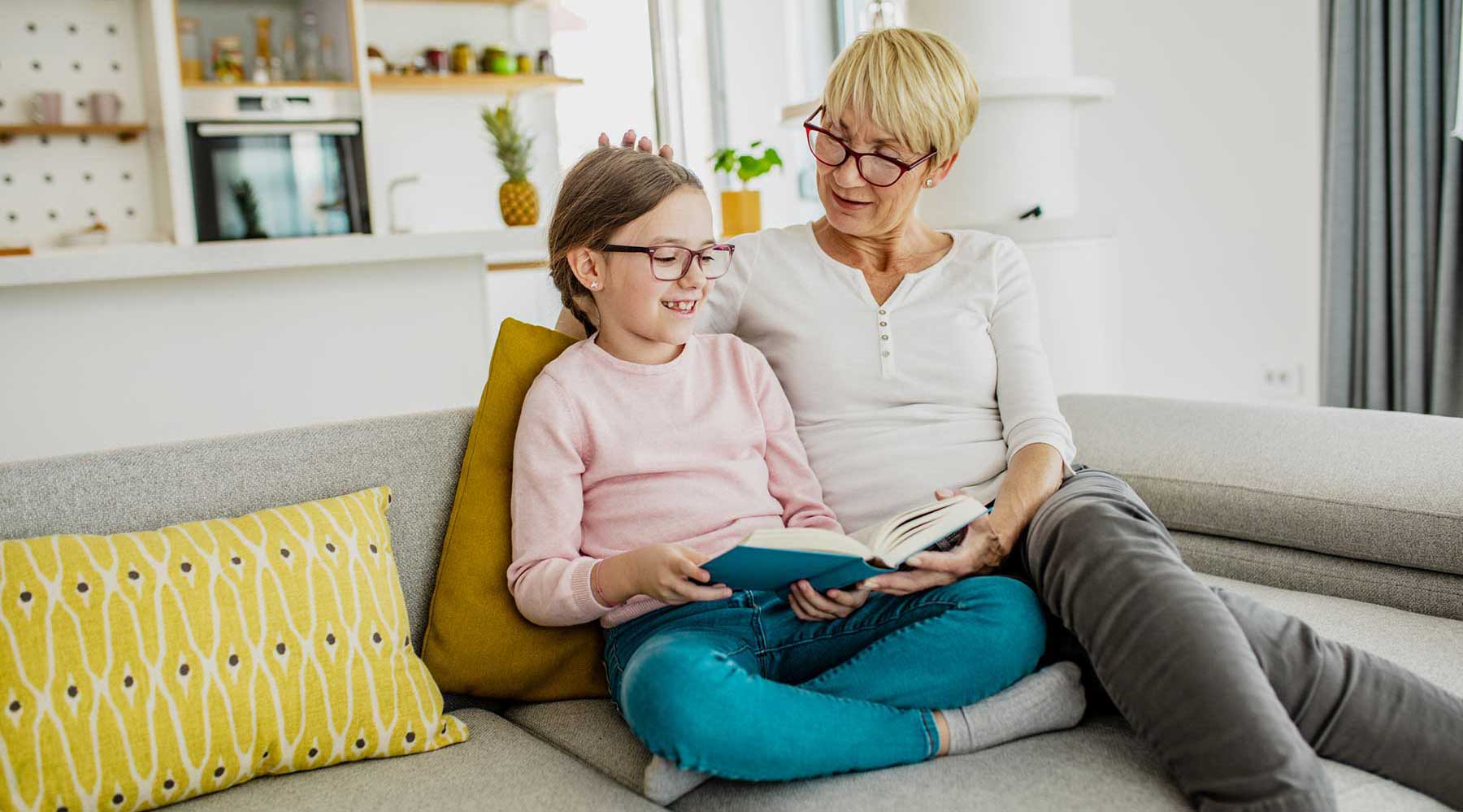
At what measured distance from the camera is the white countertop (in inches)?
121

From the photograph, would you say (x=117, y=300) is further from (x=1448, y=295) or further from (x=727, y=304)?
(x=1448, y=295)

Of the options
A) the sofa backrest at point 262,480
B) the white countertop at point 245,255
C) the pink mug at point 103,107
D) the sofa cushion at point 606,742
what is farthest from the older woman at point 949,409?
the pink mug at point 103,107

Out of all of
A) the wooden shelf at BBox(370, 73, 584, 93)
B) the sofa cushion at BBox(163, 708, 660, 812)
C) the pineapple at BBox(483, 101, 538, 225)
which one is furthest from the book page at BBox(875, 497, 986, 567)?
the wooden shelf at BBox(370, 73, 584, 93)

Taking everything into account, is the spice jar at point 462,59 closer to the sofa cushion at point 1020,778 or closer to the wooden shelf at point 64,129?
the wooden shelf at point 64,129

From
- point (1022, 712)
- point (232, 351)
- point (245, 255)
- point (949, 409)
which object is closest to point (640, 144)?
point (949, 409)

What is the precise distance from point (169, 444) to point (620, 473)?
1.75 ft

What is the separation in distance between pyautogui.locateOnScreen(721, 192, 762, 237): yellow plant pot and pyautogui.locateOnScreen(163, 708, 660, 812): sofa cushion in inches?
89.8

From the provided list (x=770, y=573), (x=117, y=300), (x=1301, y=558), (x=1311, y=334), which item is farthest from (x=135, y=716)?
(x=1311, y=334)

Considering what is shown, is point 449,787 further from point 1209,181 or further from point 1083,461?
point 1209,181

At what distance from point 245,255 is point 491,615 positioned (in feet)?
7.21

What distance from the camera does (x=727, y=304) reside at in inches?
71.6

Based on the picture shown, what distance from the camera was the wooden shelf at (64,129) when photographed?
4484 mm

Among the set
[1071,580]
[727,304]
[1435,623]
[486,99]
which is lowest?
[1435,623]

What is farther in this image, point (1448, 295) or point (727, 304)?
point (1448, 295)
